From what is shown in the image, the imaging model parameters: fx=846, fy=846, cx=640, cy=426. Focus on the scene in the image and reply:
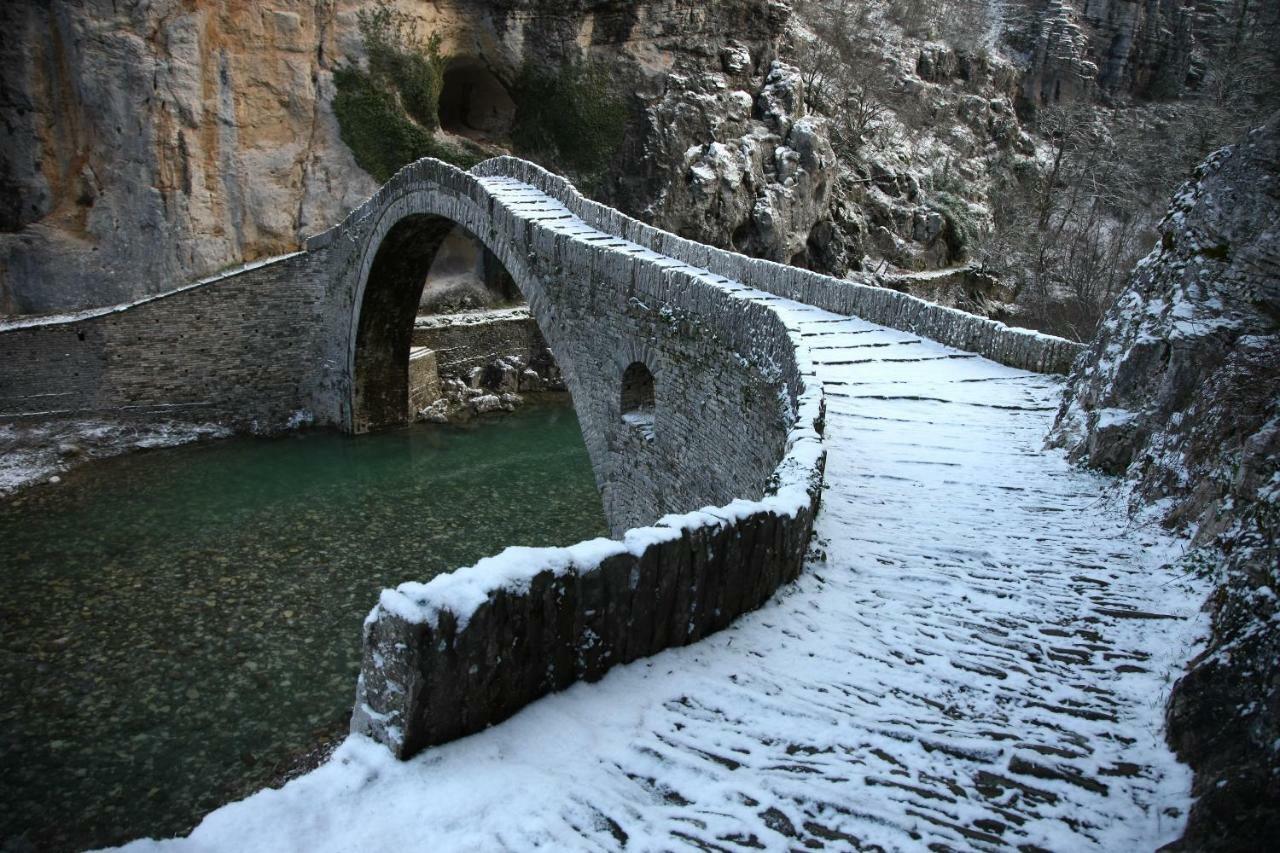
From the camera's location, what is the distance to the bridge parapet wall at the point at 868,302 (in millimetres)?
9375

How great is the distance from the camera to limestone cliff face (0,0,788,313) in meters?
19.5

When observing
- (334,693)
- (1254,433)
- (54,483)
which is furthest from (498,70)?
(1254,433)

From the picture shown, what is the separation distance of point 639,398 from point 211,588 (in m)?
7.43

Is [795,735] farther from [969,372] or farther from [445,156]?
[445,156]

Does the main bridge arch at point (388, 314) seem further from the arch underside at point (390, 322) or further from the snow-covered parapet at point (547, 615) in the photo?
the snow-covered parapet at point (547, 615)

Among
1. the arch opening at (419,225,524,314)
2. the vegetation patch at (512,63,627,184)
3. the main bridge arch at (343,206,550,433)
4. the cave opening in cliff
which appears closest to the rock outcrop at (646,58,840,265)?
the vegetation patch at (512,63,627,184)

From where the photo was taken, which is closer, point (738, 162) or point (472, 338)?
point (472, 338)

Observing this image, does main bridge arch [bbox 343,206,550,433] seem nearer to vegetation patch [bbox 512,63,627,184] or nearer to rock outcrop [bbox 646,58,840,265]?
vegetation patch [bbox 512,63,627,184]

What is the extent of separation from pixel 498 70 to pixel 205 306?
1163 cm

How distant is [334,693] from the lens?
10797 millimetres

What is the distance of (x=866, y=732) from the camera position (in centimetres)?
340

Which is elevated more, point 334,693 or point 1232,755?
point 1232,755

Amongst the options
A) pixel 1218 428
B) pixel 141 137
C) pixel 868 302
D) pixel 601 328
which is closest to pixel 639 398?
pixel 601 328

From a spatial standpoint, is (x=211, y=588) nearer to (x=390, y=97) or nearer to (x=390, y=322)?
(x=390, y=322)
